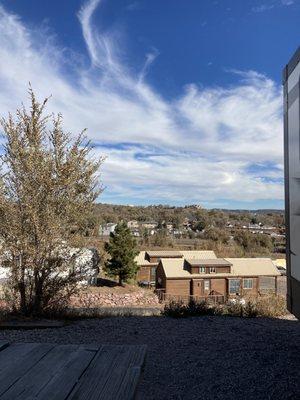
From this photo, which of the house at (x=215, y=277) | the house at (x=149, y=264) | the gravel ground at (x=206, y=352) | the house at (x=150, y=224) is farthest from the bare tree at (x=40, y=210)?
the house at (x=150, y=224)

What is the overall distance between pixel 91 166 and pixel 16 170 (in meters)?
1.33

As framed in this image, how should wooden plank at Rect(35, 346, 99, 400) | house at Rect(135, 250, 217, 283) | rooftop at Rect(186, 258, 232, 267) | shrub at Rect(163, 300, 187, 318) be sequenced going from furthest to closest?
house at Rect(135, 250, 217, 283)
rooftop at Rect(186, 258, 232, 267)
shrub at Rect(163, 300, 187, 318)
wooden plank at Rect(35, 346, 99, 400)

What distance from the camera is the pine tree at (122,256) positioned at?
1267 inches

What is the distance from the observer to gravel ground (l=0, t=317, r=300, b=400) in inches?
134

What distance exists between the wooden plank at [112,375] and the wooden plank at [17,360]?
258mm

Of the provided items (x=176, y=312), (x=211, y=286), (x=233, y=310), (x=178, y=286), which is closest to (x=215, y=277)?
(x=211, y=286)

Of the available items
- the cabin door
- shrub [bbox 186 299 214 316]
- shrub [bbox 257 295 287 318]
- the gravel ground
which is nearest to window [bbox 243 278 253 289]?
the cabin door

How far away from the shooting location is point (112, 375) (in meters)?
1.78

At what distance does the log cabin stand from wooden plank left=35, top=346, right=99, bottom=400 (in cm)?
2793

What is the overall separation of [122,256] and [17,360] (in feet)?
101

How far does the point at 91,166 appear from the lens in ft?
26.9

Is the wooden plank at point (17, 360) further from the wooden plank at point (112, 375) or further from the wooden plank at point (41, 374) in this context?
the wooden plank at point (112, 375)

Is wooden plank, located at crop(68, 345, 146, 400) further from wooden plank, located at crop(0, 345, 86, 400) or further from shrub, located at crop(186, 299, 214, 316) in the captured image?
shrub, located at crop(186, 299, 214, 316)

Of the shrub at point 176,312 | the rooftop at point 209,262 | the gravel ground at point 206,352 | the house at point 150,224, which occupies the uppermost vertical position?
the house at point 150,224
